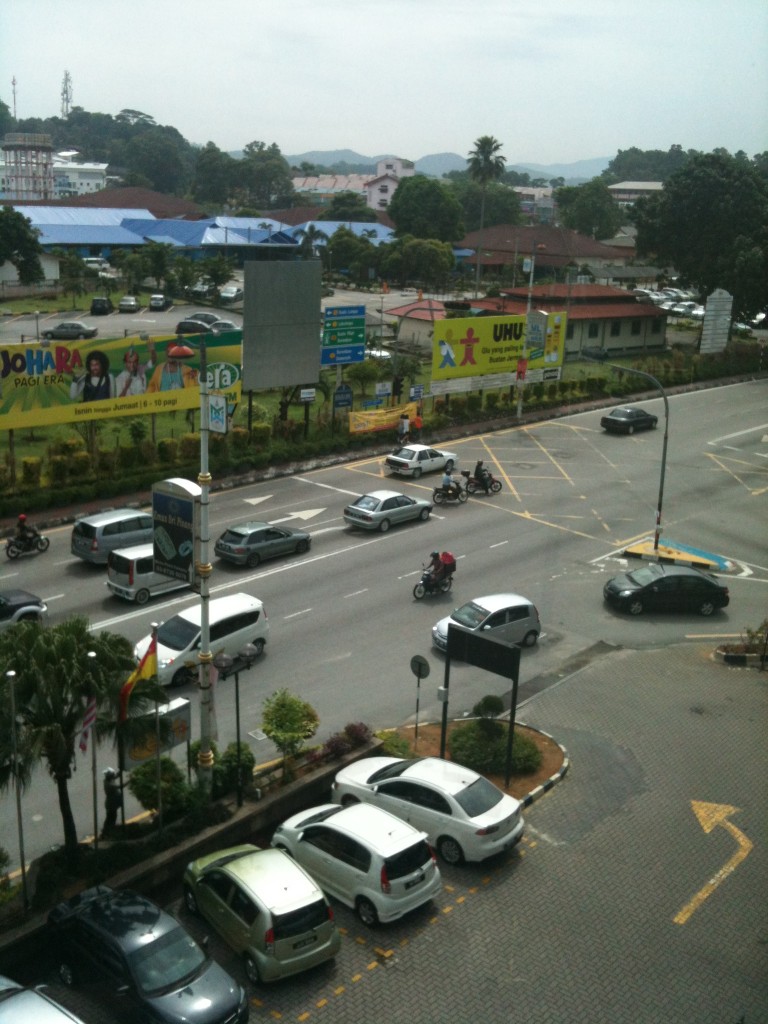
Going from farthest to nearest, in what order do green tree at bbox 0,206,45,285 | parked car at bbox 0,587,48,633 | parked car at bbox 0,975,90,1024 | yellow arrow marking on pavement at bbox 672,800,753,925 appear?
1. green tree at bbox 0,206,45,285
2. parked car at bbox 0,587,48,633
3. yellow arrow marking on pavement at bbox 672,800,753,925
4. parked car at bbox 0,975,90,1024

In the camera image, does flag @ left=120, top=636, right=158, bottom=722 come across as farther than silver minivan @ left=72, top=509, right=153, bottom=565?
No

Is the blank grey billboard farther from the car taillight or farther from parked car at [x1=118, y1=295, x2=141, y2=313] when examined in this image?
parked car at [x1=118, y1=295, x2=141, y2=313]

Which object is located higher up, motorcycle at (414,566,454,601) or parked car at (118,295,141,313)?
parked car at (118,295,141,313)

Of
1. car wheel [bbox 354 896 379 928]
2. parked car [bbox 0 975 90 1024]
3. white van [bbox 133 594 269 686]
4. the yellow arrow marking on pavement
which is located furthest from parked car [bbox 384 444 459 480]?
parked car [bbox 0 975 90 1024]

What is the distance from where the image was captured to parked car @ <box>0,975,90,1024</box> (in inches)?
406

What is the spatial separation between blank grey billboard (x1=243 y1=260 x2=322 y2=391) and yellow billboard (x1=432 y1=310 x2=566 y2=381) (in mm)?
7617

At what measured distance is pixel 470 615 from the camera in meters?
23.2

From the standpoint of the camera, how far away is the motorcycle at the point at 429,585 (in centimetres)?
2609

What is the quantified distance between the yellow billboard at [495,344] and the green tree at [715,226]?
20783mm

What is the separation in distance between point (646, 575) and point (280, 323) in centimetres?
1782

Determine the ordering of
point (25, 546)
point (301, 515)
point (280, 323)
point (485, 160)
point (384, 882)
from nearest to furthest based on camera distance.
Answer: point (384, 882), point (25, 546), point (301, 515), point (280, 323), point (485, 160)

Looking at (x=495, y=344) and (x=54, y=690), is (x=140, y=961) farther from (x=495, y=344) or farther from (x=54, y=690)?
(x=495, y=344)

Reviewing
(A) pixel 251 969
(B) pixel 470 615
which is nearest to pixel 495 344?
(B) pixel 470 615

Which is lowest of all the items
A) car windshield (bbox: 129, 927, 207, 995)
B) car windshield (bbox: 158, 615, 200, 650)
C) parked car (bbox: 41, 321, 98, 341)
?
car windshield (bbox: 158, 615, 200, 650)
